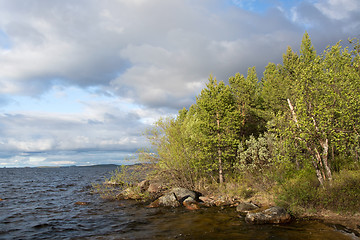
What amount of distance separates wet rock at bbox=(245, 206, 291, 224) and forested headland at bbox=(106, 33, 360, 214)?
4.33 feet

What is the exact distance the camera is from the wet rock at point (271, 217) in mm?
16047

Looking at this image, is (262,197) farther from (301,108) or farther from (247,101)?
(247,101)

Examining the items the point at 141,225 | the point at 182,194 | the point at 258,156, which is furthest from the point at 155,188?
the point at 258,156

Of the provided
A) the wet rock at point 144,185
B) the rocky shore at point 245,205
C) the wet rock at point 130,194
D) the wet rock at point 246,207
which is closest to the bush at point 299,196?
the rocky shore at point 245,205

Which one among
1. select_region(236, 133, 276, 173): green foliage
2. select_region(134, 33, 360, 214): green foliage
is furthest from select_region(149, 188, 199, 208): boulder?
select_region(236, 133, 276, 173): green foliage

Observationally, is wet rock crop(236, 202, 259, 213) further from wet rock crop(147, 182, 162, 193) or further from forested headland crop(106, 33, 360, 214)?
wet rock crop(147, 182, 162, 193)

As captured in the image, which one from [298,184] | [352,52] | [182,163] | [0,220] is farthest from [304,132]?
[0,220]

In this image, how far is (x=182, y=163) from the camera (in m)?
27.8

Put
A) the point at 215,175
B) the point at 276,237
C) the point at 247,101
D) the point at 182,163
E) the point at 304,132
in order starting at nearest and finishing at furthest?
the point at 276,237, the point at 304,132, the point at 182,163, the point at 215,175, the point at 247,101

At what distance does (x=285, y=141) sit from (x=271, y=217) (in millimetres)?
6062

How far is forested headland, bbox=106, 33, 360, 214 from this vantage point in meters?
17.2

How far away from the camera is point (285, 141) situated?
1869cm

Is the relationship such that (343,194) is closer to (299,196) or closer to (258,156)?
(299,196)

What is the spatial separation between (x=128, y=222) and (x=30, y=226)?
25.5 feet
